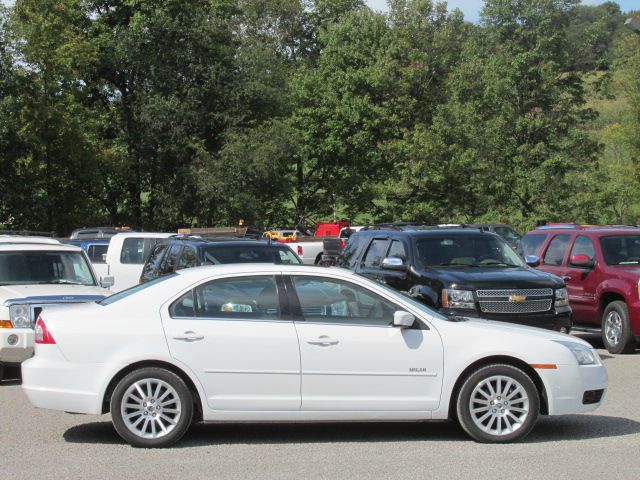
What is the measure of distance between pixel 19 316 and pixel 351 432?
16.1ft

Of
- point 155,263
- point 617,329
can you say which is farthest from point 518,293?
point 155,263

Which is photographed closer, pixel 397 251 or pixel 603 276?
pixel 397 251

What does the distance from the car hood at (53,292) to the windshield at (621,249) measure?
799 cm

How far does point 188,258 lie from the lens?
13.4 metres

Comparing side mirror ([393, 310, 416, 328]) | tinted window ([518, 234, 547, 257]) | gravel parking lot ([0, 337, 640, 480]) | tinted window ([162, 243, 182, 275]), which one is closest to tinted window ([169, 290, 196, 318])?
gravel parking lot ([0, 337, 640, 480])

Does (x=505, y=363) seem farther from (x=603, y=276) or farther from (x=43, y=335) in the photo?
(x=603, y=276)

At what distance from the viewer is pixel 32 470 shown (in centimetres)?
675

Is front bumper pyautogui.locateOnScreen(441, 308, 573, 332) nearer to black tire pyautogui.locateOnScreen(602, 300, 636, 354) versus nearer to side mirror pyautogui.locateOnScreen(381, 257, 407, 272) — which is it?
side mirror pyautogui.locateOnScreen(381, 257, 407, 272)

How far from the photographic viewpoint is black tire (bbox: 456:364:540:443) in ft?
24.9

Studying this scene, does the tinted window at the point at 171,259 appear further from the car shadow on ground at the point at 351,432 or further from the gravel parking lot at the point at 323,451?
the car shadow on ground at the point at 351,432

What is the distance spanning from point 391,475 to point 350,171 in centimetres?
4125

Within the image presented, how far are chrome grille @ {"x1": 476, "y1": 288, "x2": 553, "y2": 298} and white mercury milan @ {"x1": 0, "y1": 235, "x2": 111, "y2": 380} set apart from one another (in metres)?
5.07

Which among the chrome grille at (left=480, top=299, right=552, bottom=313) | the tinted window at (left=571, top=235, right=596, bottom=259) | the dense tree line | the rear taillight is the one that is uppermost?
the dense tree line

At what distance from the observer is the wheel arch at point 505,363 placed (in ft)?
25.0
